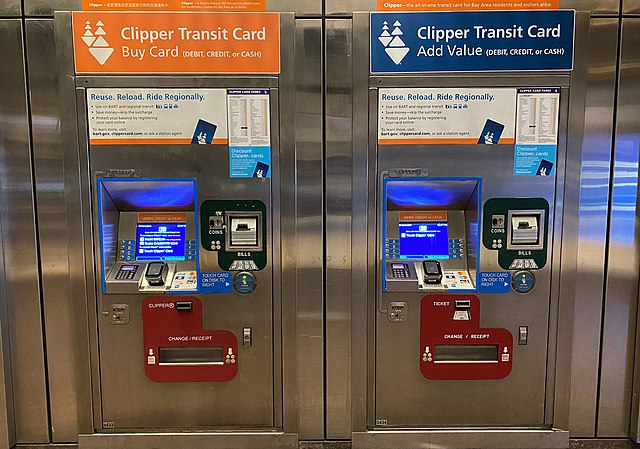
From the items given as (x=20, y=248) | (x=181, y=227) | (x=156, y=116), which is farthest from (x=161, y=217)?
(x=20, y=248)

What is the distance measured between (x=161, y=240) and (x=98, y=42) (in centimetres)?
101

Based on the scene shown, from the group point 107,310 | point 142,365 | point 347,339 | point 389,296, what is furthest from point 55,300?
point 389,296

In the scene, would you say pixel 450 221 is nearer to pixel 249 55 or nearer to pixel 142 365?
pixel 249 55

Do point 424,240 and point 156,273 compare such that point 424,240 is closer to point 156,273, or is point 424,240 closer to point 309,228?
point 309,228

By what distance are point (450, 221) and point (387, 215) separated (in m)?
0.34

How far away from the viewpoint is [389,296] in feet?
9.89

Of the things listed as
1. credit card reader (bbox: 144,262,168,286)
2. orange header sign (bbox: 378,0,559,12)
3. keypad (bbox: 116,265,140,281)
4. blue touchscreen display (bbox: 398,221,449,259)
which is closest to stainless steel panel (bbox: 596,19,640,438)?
orange header sign (bbox: 378,0,559,12)

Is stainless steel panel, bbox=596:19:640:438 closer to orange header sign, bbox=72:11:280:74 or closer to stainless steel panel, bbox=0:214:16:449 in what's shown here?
orange header sign, bbox=72:11:280:74

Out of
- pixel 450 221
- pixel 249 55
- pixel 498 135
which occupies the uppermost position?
pixel 249 55

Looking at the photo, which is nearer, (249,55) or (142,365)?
(249,55)

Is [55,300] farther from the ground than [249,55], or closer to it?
closer to it

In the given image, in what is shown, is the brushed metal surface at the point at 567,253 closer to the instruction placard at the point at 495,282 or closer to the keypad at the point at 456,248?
the instruction placard at the point at 495,282

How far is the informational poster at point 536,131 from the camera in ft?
9.48

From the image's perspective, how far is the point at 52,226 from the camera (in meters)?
3.00
